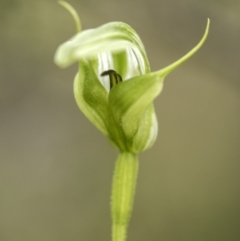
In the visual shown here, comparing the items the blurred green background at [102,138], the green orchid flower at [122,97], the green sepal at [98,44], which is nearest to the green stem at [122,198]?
the green orchid flower at [122,97]

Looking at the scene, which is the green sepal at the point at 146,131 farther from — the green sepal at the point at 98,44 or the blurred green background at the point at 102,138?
the blurred green background at the point at 102,138

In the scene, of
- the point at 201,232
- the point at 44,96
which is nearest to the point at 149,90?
the point at 44,96

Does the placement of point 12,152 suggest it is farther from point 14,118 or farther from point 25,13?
point 25,13

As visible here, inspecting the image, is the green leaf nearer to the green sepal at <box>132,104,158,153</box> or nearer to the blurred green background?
the green sepal at <box>132,104,158,153</box>

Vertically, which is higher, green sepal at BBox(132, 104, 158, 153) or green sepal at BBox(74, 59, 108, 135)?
green sepal at BBox(74, 59, 108, 135)

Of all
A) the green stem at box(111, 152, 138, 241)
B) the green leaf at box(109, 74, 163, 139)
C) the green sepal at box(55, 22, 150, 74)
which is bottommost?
the green stem at box(111, 152, 138, 241)

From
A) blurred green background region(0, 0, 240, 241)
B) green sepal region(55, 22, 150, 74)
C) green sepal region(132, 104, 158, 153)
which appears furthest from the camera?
blurred green background region(0, 0, 240, 241)

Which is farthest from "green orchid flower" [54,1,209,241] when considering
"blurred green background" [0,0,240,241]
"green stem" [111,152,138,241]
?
"blurred green background" [0,0,240,241]

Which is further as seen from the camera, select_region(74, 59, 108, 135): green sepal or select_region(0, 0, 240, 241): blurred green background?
select_region(0, 0, 240, 241): blurred green background
